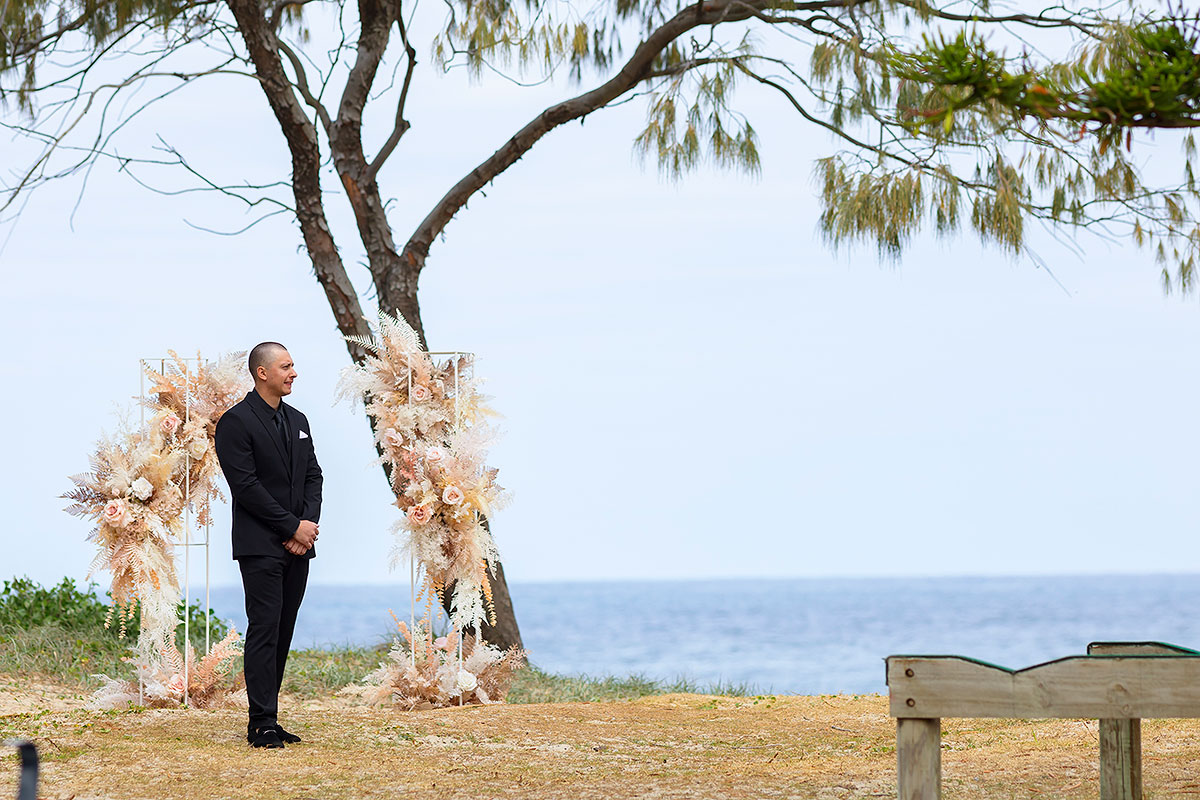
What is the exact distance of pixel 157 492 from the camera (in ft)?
18.9

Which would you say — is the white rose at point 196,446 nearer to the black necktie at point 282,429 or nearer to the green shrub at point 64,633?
the black necktie at point 282,429

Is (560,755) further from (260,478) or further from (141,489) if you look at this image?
(141,489)

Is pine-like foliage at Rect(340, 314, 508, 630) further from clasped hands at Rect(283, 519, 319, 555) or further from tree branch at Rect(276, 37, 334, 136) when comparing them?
tree branch at Rect(276, 37, 334, 136)

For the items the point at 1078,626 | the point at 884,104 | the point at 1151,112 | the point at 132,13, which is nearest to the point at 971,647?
the point at 1078,626

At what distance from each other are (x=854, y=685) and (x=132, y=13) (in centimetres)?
1924

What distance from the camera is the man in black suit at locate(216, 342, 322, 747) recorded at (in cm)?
455

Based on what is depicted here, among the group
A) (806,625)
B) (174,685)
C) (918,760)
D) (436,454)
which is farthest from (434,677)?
(806,625)

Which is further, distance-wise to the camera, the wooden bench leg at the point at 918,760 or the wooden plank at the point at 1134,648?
the wooden plank at the point at 1134,648

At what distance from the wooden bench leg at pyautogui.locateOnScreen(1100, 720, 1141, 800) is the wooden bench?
51cm

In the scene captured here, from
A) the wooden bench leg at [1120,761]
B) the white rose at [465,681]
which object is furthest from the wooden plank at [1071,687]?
the white rose at [465,681]

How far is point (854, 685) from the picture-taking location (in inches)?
913

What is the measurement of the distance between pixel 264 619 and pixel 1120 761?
3.02 metres

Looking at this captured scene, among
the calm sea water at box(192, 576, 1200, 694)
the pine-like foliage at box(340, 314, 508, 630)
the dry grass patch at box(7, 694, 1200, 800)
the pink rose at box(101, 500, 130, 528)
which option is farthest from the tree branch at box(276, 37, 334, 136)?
the calm sea water at box(192, 576, 1200, 694)

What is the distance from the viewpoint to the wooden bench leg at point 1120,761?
11.4ft
